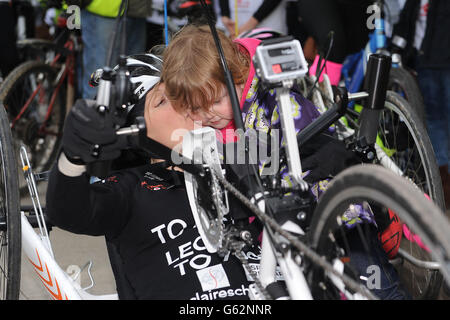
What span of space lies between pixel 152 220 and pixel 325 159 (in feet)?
1.50

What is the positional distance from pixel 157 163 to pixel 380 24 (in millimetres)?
1795

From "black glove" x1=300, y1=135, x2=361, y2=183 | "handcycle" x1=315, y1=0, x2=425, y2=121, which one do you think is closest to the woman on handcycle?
"black glove" x1=300, y1=135, x2=361, y2=183

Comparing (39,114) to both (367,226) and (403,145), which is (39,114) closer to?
(403,145)

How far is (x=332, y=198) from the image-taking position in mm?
952

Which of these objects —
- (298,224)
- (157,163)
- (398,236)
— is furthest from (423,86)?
(298,224)

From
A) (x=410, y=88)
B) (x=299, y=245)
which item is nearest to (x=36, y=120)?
(x=410, y=88)

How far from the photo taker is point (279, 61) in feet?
3.35

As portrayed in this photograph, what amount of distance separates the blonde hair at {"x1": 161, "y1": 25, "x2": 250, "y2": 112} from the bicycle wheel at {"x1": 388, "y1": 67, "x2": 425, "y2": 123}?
123 centimetres

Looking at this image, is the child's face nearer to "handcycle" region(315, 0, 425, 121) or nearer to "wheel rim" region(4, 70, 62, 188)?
"handcycle" region(315, 0, 425, 121)

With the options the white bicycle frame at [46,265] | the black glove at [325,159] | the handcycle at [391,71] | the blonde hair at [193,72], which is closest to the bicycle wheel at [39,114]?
A: the white bicycle frame at [46,265]

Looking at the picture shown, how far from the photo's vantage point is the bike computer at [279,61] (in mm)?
1011

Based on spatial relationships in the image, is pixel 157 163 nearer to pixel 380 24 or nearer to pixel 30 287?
pixel 30 287

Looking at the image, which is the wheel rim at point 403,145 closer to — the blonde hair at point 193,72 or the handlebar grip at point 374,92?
the handlebar grip at point 374,92

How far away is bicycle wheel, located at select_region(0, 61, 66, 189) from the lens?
2867 mm
